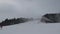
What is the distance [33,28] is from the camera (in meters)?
4.81

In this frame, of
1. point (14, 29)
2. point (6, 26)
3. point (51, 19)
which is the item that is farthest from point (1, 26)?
point (51, 19)

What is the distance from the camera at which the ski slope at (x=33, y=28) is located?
4.52 meters

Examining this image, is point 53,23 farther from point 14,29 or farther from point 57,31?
point 14,29

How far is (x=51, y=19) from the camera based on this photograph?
512 cm

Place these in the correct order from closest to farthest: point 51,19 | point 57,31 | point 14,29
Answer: point 57,31, point 14,29, point 51,19

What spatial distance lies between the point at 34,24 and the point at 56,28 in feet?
2.48

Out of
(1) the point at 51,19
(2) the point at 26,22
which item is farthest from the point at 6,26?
(1) the point at 51,19

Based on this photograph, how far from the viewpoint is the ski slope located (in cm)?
452

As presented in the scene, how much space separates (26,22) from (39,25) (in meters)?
0.45

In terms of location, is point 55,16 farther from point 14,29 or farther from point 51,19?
point 14,29

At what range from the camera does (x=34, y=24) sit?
5.04 m

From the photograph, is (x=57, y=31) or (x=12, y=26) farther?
(x=12, y=26)

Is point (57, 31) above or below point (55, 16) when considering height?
below

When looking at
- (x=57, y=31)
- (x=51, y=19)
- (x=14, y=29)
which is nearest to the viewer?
(x=57, y=31)
